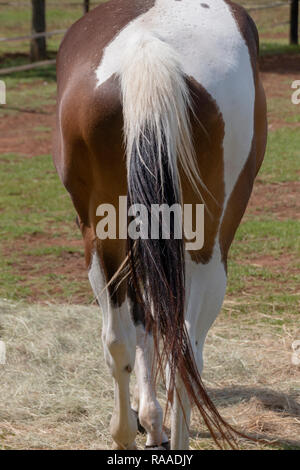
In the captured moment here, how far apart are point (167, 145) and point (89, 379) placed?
69.2 inches

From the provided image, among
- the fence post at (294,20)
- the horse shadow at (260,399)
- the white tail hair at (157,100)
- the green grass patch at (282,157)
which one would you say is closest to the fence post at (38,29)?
the fence post at (294,20)

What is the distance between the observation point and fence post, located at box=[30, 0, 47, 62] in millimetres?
14750

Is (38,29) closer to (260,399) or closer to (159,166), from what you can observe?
(260,399)

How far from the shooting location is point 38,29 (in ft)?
49.3

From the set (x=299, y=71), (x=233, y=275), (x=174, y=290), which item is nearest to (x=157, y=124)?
(x=174, y=290)

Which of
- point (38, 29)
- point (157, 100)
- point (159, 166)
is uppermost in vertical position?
point (38, 29)

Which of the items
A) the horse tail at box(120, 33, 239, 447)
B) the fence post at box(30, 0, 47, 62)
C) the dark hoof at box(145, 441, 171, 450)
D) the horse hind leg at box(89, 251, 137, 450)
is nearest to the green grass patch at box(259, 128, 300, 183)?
the dark hoof at box(145, 441, 171, 450)

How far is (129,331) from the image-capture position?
296 cm

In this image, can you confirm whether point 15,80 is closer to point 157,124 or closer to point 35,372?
point 35,372

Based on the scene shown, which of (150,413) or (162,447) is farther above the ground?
(150,413)

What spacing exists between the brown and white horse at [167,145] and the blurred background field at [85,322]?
1.78 ft

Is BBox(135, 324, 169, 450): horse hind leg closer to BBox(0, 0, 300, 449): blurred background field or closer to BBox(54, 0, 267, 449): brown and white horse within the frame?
BBox(0, 0, 300, 449): blurred background field

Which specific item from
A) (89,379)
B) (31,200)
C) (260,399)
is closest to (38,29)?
(31,200)

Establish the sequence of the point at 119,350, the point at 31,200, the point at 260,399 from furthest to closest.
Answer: the point at 31,200 < the point at 260,399 < the point at 119,350
